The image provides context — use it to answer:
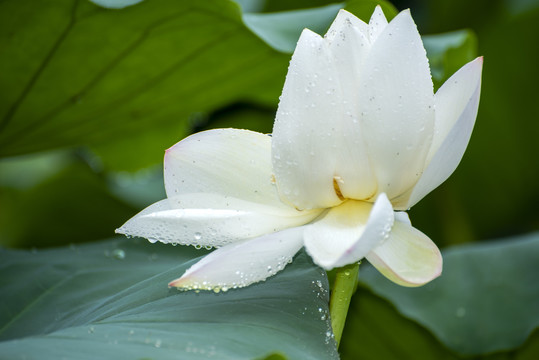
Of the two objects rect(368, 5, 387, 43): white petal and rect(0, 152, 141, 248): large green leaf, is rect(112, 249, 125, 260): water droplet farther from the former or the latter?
rect(0, 152, 141, 248): large green leaf

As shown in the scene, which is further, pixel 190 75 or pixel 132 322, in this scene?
pixel 190 75

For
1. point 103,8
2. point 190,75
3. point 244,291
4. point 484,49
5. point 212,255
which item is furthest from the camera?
point 484,49

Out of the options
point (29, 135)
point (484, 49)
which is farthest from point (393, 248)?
point (484, 49)

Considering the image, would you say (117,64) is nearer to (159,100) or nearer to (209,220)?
Answer: (159,100)

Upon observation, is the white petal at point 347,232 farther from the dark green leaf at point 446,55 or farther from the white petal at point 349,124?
the dark green leaf at point 446,55

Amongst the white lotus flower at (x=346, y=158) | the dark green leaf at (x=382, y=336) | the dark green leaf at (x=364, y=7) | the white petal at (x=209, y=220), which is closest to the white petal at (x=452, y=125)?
the white lotus flower at (x=346, y=158)

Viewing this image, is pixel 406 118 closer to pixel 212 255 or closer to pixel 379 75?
pixel 379 75

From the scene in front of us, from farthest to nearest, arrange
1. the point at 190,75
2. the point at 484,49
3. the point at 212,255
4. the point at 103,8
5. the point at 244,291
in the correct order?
the point at 484,49 → the point at 190,75 → the point at 103,8 → the point at 244,291 → the point at 212,255

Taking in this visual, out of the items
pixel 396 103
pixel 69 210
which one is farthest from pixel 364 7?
pixel 69 210
